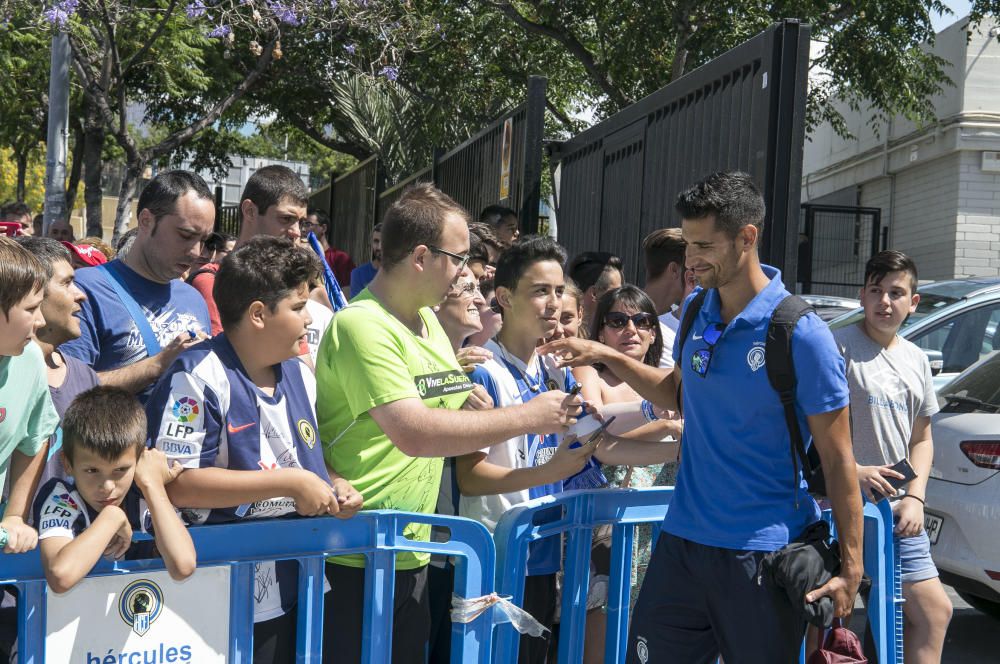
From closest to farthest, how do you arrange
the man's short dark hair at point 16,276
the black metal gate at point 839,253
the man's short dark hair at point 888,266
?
the man's short dark hair at point 16,276, the man's short dark hair at point 888,266, the black metal gate at point 839,253

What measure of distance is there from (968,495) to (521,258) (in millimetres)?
3141

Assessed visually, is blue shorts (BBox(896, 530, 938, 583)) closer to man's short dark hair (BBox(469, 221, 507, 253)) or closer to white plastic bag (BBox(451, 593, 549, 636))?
white plastic bag (BBox(451, 593, 549, 636))

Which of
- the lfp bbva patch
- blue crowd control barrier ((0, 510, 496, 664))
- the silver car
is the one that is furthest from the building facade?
the lfp bbva patch

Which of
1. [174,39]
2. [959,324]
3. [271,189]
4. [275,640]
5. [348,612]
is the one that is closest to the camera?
[275,640]

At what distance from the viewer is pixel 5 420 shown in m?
2.74

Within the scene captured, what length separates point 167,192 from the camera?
4215 mm

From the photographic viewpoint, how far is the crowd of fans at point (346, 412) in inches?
107

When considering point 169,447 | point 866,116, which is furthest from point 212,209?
point 866,116

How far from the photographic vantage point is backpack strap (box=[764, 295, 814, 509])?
3180 mm

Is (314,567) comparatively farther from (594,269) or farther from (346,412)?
(594,269)

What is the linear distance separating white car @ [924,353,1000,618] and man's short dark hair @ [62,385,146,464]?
4.46 meters

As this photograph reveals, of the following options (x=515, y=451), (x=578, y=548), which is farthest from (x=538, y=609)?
(x=515, y=451)

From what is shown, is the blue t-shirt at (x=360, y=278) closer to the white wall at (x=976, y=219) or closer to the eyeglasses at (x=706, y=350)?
the eyeglasses at (x=706, y=350)

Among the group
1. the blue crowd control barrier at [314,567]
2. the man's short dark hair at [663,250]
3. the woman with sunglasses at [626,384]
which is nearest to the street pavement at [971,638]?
the woman with sunglasses at [626,384]
